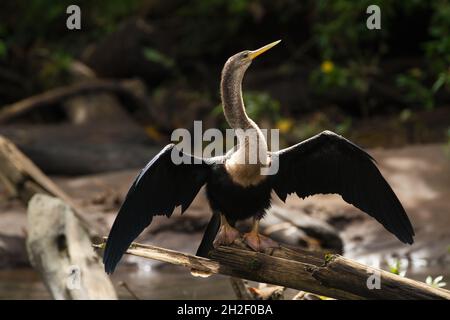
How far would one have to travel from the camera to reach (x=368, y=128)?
427 inches

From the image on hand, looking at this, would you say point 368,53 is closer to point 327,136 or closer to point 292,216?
point 292,216

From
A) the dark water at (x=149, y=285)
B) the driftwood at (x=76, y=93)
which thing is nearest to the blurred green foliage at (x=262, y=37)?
the driftwood at (x=76, y=93)

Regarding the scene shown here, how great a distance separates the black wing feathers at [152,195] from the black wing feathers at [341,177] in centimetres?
40

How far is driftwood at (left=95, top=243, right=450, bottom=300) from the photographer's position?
3.14 metres

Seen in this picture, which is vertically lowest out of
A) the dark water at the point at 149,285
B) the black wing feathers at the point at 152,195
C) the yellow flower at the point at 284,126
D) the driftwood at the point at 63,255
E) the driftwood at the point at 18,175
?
the dark water at the point at 149,285

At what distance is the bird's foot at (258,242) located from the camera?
3562 mm

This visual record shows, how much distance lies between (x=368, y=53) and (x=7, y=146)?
274 inches

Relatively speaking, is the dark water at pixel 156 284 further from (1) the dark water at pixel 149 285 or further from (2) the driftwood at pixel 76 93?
(2) the driftwood at pixel 76 93

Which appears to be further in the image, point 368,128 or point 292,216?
point 368,128

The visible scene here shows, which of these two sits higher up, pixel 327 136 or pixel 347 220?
pixel 327 136

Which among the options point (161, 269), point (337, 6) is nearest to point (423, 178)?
point (161, 269)

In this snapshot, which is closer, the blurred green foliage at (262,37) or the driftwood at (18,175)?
the driftwood at (18,175)
